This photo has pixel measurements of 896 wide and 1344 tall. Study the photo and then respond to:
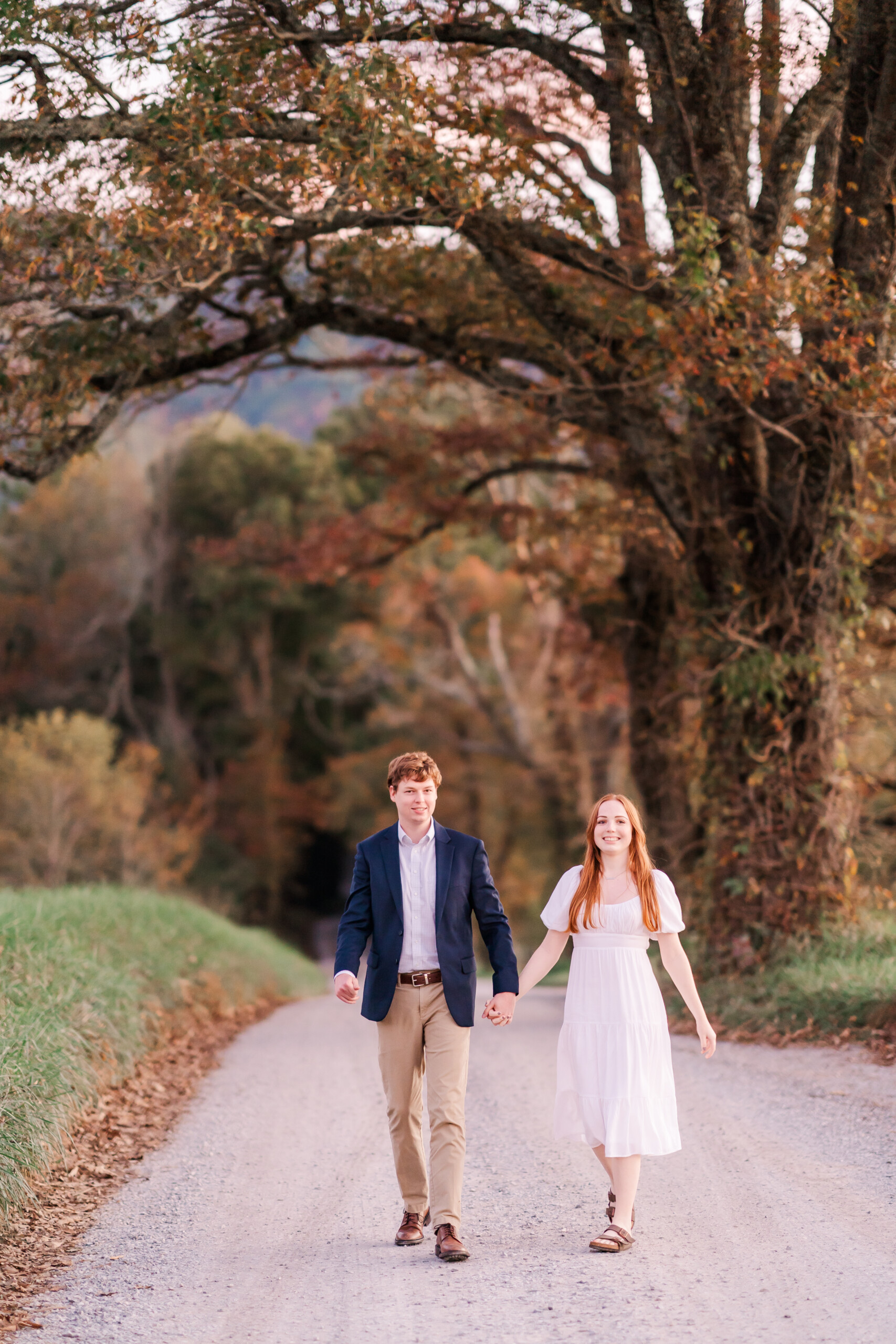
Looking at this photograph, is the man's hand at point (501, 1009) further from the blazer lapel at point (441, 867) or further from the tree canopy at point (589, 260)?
the tree canopy at point (589, 260)

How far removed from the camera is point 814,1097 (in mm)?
7375

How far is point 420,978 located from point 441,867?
1.41ft

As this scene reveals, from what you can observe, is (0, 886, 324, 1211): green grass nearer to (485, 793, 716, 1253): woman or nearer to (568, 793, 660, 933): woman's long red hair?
(485, 793, 716, 1253): woman

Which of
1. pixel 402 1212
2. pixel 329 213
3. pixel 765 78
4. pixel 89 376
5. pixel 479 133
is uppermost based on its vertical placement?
pixel 765 78

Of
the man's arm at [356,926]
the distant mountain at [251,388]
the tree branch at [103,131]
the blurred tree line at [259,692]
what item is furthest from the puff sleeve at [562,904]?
the blurred tree line at [259,692]

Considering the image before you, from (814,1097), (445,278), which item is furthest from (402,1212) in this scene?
(445,278)

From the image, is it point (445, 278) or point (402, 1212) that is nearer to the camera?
point (402, 1212)

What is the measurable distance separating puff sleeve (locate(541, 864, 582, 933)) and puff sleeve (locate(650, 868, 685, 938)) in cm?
31

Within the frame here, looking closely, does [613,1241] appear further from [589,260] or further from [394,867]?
[589,260]

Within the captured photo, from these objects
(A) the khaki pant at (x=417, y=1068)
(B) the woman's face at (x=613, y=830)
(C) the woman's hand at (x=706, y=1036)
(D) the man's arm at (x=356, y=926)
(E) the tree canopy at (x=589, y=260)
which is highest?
(E) the tree canopy at (x=589, y=260)

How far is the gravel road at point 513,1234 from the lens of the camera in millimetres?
3959

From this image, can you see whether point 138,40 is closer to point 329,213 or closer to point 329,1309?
point 329,213

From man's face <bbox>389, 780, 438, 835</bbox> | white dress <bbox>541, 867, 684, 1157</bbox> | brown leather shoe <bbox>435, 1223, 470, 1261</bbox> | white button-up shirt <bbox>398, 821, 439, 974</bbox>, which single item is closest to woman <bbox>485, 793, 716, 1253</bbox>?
white dress <bbox>541, 867, 684, 1157</bbox>

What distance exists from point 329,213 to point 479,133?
4.10 feet
